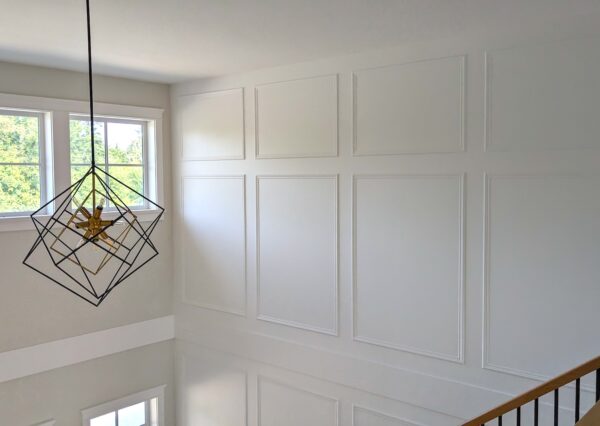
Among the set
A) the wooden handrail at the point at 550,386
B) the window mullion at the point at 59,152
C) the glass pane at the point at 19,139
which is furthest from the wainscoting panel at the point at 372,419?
the glass pane at the point at 19,139

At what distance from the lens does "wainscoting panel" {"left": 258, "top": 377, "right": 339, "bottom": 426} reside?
14.0 feet

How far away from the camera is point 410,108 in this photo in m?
3.71

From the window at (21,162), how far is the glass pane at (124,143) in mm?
589

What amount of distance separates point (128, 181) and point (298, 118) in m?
1.70

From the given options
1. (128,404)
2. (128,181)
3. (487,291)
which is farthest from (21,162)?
(487,291)

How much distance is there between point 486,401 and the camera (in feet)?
11.3

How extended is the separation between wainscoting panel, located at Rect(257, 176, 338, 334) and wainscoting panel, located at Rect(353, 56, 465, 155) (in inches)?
19.2

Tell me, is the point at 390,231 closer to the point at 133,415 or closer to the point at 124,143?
the point at 124,143

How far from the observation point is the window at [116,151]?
465 centimetres

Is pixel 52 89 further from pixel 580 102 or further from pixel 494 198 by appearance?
pixel 580 102

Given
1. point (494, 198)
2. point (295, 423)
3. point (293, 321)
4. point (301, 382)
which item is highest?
point (494, 198)

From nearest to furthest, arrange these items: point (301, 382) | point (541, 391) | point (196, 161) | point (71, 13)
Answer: point (541, 391), point (71, 13), point (301, 382), point (196, 161)

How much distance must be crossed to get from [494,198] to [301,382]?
204cm

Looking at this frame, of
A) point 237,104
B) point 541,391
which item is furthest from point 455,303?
point 237,104
